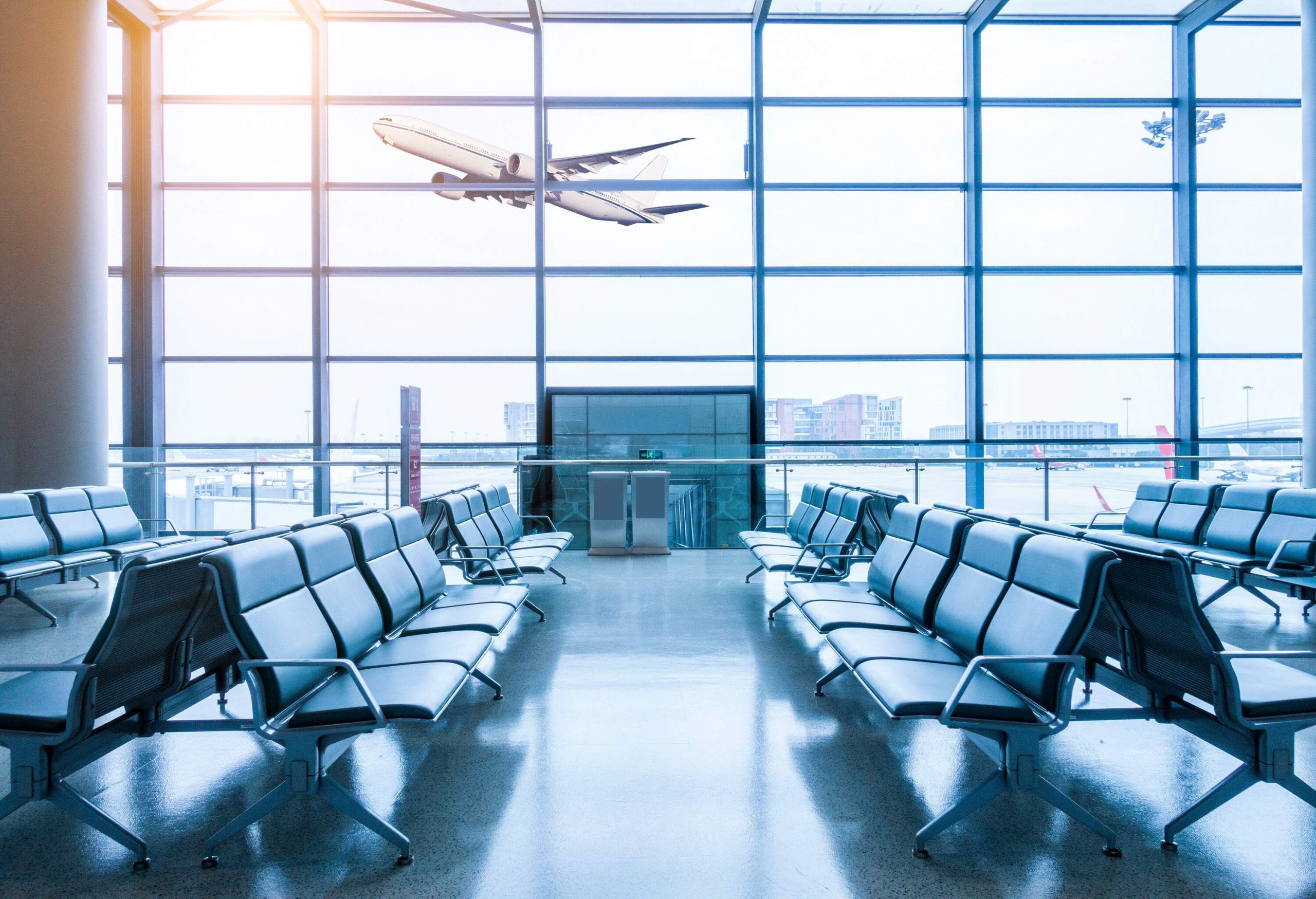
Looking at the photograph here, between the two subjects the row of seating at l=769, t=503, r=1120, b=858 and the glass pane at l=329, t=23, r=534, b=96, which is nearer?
the row of seating at l=769, t=503, r=1120, b=858

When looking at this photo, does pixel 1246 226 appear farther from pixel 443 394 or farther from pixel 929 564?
pixel 443 394

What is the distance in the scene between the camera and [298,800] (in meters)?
2.13

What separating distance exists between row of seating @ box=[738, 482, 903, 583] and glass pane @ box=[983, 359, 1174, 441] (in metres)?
5.06

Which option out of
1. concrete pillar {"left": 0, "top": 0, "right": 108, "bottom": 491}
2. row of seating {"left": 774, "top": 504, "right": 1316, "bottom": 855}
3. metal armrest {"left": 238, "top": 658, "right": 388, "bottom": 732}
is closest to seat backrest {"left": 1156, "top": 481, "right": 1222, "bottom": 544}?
row of seating {"left": 774, "top": 504, "right": 1316, "bottom": 855}

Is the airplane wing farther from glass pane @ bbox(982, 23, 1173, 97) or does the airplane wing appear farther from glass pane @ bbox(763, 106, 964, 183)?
glass pane @ bbox(982, 23, 1173, 97)

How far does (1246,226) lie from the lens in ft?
29.1

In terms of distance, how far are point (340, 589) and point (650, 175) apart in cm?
758

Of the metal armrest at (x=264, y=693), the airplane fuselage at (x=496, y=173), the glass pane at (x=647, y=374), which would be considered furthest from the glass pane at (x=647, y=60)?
the metal armrest at (x=264, y=693)

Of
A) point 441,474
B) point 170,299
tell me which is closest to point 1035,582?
point 441,474

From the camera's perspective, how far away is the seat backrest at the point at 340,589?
2.22 metres

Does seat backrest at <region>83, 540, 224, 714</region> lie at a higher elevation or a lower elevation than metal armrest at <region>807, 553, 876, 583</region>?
higher

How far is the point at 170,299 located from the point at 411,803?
29.8 ft

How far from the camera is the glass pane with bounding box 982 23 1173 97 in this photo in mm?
9000

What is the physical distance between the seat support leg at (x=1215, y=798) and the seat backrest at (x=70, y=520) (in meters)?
6.11
